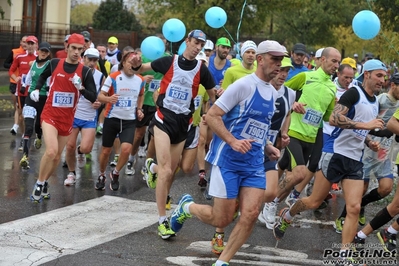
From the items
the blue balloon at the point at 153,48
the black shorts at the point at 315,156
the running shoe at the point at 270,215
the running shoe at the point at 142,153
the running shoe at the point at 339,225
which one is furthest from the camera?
the running shoe at the point at 142,153

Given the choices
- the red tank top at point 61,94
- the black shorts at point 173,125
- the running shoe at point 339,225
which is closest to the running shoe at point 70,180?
the red tank top at point 61,94

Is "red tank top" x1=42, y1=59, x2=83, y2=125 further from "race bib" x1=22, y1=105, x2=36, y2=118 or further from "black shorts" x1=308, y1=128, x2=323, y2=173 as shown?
"black shorts" x1=308, y1=128, x2=323, y2=173

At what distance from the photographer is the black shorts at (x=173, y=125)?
27.9 feet

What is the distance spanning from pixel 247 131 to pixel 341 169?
4.91 ft

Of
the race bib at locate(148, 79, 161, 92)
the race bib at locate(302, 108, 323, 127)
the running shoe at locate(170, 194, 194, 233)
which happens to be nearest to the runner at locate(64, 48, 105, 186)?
the race bib at locate(148, 79, 161, 92)

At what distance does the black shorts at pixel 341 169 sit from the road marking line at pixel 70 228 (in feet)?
6.89

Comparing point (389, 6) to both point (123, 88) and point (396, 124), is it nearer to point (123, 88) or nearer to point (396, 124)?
point (123, 88)

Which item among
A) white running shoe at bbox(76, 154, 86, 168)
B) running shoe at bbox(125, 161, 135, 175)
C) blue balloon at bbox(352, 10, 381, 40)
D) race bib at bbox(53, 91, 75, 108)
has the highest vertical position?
blue balloon at bbox(352, 10, 381, 40)

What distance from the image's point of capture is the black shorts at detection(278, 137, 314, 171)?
30.7 ft

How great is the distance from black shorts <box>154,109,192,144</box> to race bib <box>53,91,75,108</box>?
1.64 meters

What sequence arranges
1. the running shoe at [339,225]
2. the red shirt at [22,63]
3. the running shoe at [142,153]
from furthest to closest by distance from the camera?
the red shirt at [22,63], the running shoe at [142,153], the running shoe at [339,225]

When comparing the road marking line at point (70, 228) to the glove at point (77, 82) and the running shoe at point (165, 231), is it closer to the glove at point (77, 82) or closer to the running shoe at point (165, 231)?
the running shoe at point (165, 231)

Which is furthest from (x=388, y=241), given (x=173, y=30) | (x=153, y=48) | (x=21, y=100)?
(x=21, y=100)

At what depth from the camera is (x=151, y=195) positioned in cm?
1058
